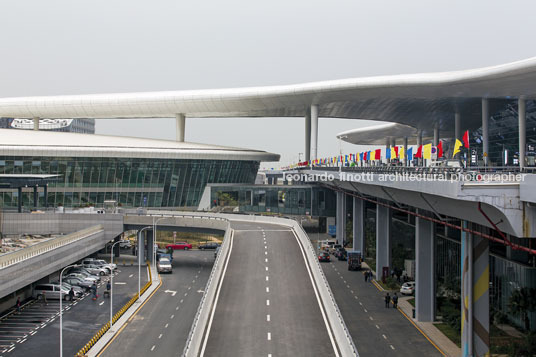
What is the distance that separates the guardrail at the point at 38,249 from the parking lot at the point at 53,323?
14.1 ft

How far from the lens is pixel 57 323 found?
42750 mm

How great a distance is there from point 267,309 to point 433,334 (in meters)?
11.1

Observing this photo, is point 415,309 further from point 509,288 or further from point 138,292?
point 138,292

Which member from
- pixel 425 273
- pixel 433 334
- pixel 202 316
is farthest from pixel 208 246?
pixel 202 316

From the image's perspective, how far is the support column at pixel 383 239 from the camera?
55.6 meters

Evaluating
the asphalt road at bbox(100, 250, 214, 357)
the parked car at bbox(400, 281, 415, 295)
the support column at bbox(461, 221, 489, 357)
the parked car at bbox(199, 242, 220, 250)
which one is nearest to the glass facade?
the parked car at bbox(199, 242, 220, 250)

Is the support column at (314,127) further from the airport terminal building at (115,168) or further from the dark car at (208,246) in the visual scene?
the dark car at (208,246)

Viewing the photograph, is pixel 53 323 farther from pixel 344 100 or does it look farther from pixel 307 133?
pixel 307 133

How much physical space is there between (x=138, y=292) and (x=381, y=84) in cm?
3530

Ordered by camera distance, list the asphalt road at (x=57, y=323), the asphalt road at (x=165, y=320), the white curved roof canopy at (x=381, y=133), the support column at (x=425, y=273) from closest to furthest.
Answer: the asphalt road at (x=165, y=320)
the asphalt road at (x=57, y=323)
the support column at (x=425, y=273)
the white curved roof canopy at (x=381, y=133)

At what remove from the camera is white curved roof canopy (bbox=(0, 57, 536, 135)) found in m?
54.8

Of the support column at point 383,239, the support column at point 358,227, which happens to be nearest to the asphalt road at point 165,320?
the support column at point 383,239

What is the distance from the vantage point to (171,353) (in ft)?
111

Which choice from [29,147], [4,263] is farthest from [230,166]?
[4,263]
